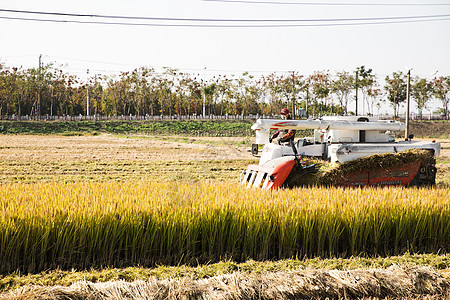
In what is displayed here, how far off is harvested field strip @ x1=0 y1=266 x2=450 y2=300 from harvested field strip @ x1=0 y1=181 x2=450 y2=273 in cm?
86

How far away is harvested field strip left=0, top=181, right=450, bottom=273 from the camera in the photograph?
476 cm

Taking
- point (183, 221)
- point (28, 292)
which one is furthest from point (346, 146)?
point (28, 292)

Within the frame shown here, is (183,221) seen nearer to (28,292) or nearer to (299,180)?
(28,292)

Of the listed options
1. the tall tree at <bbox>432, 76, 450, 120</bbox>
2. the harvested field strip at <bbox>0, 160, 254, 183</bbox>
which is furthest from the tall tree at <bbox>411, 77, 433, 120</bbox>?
the harvested field strip at <bbox>0, 160, 254, 183</bbox>

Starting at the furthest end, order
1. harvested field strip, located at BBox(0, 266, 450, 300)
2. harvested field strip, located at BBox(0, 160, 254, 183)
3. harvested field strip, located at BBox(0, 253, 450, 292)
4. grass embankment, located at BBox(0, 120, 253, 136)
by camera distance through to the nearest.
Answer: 1. grass embankment, located at BBox(0, 120, 253, 136)
2. harvested field strip, located at BBox(0, 160, 254, 183)
3. harvested field strip, located at BBox(0, 253, 450, 292)
4. harvested field strip, located at BBox(0, 266, 450, 300)

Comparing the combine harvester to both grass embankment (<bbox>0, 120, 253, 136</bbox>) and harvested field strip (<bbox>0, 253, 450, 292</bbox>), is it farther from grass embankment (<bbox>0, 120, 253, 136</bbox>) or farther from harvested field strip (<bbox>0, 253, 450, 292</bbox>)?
grass embankment (<bbox>0, 120, 253, 136</bbox>)

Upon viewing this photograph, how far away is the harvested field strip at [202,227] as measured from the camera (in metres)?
4.76

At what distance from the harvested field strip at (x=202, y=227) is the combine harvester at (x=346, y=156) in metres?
1.39

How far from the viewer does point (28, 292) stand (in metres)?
3.71

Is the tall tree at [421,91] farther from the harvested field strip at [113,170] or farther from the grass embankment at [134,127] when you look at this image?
the harvested field strip at [113,170]

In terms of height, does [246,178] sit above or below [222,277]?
above

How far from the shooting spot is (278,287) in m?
4.02

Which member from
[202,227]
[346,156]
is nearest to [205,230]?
[202,227]

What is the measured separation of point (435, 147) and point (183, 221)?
667 centimetres
